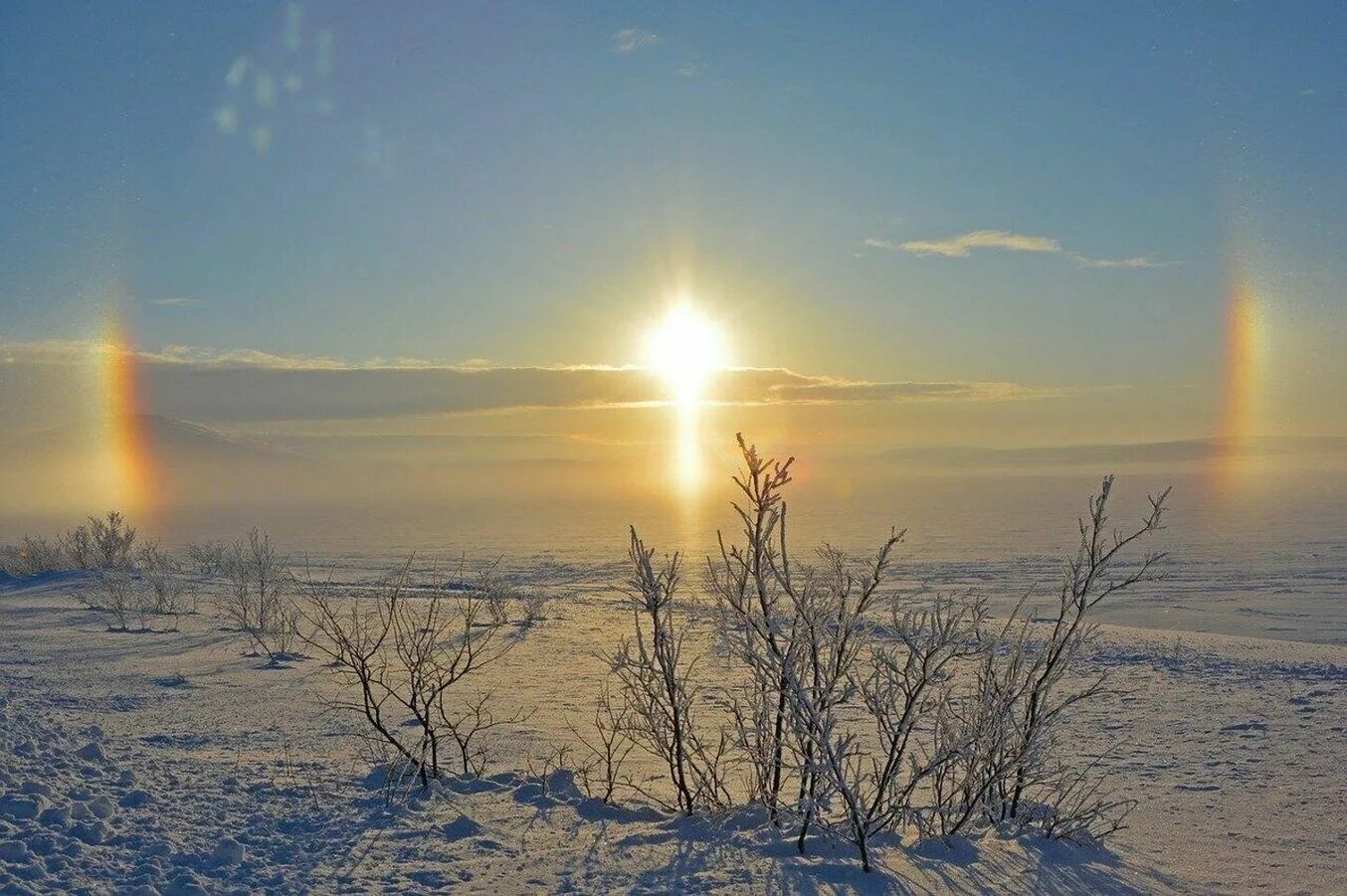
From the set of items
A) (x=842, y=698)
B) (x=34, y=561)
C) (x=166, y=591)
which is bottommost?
(x=34, y=561)

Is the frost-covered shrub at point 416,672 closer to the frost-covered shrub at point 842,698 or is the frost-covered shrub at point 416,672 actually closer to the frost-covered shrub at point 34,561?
the frost-covered shrub at point 842,698

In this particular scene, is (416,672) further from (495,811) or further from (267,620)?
(267,620)

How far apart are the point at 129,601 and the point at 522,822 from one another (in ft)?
44.4

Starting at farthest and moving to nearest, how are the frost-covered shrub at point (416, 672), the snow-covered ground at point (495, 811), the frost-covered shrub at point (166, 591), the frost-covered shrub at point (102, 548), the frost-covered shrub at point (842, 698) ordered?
the frost-covered shrub at point (102, 548) → the frost-covered shrub at point (166, 591) → the frost-covered shrub at point (416, 672) → the frost-covered shrub at point (842, 698) → the snow-covered ground at point (495, 811)

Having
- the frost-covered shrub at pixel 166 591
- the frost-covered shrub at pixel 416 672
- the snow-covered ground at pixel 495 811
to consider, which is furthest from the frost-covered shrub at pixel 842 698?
the frost-covered shrub at pixel 166 591

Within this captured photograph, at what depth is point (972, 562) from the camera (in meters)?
29.1

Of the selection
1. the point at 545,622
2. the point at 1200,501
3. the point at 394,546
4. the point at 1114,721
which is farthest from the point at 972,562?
the point at 1200,501

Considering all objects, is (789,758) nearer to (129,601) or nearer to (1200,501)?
(129,601)

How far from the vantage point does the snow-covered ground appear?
4.72 meters

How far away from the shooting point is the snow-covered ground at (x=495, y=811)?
15.5 feet

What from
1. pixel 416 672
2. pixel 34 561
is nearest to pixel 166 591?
pixel 34 561

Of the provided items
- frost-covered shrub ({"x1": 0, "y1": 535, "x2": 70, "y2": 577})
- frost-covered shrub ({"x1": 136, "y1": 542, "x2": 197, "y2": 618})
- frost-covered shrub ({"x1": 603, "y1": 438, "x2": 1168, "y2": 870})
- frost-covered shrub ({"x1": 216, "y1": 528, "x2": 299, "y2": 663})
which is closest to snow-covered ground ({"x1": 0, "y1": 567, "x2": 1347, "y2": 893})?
frost-covered shrub ({"x1": 603, "y1": 438, "x2": 1168, "y2": 870})

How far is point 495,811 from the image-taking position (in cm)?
569

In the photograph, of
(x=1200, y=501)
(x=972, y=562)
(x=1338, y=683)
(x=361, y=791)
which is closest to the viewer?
(x=361, y=791)
